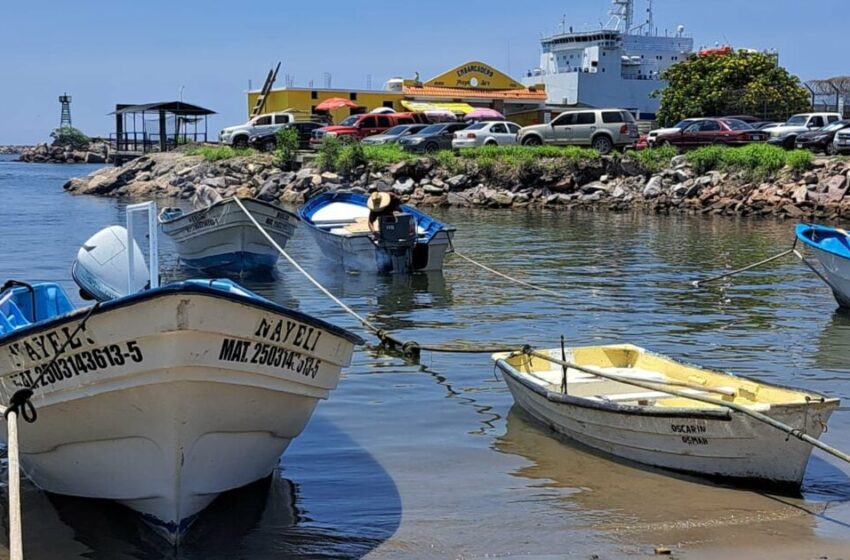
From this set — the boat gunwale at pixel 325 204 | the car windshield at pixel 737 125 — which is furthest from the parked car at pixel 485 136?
the boat gunwale at pixel 325 204

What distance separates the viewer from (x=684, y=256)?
74.6ft

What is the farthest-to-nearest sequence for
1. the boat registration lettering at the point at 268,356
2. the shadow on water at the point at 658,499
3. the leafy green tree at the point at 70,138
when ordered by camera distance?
the leafy green tree at the point at 70,138, the shadow on water at the point at 658,499, the boat registration lettering at the point at 268,356

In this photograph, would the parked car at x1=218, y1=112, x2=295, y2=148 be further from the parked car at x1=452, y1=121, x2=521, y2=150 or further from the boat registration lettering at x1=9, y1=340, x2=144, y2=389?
the boat registration lettering at x1=9, y1=340, x2=144, y2=389

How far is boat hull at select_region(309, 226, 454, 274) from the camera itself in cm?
1931

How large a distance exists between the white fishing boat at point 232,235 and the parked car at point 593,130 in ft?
76.9

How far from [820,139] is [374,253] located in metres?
24.5

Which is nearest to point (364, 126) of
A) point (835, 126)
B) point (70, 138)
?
point (835, 126)

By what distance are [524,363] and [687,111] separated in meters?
48.9

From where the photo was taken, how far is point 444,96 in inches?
2697

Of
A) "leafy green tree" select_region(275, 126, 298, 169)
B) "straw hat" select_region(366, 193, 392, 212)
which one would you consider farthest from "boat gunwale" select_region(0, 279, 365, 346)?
"leafy green tree" select_region(275, 126, 298, 169)

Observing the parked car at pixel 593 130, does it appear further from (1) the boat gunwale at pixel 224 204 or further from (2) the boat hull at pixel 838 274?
(2) the boat hull at pixel 838 274

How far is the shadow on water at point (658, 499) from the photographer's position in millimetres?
6820

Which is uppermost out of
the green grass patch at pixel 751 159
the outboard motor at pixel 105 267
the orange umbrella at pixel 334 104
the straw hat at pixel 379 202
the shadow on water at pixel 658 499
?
the orange umbrella at pixel 334 104

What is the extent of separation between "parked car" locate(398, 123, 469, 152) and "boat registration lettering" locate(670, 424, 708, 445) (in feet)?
120
